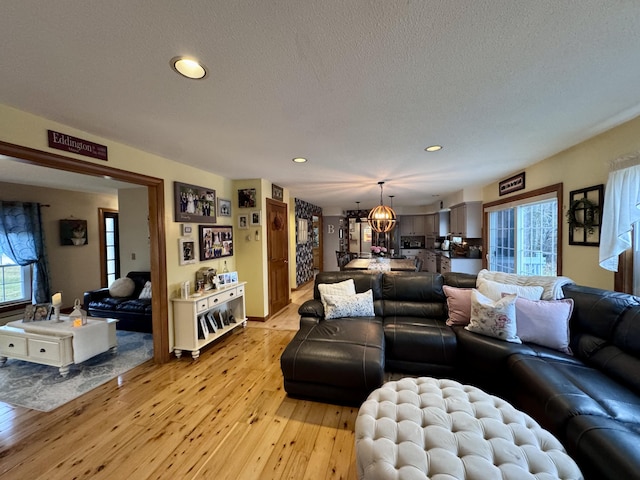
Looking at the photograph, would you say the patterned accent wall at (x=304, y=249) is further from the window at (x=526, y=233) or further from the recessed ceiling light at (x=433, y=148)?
the window at (x=526, y=233)

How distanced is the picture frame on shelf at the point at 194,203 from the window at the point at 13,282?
3739 millimetres

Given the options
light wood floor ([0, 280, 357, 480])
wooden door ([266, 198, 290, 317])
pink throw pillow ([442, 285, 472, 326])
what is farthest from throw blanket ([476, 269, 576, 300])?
wooden door ([266, 198, 290, 317])

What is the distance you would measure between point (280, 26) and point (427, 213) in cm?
831

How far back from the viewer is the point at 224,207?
3.95 meters

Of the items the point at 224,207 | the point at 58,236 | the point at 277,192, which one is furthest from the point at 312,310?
the point at 58,236

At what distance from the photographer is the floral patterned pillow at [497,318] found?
6.94 ft

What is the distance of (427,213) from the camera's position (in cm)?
843

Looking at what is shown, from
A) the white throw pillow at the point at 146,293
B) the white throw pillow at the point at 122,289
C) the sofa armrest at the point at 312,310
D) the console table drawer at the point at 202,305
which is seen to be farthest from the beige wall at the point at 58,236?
the sofa armrest at the point at 312,310

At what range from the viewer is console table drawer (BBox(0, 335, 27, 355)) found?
105 inches

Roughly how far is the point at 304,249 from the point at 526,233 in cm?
481

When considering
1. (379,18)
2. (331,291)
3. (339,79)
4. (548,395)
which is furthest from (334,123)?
(548,395)

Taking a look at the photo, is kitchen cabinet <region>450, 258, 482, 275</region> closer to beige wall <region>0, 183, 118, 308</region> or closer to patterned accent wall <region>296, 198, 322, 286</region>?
patterned accent wall <region>296, 198, 322, 286</region>

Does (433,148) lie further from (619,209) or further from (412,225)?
(412,225)

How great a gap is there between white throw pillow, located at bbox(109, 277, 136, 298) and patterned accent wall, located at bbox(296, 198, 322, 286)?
348cm
